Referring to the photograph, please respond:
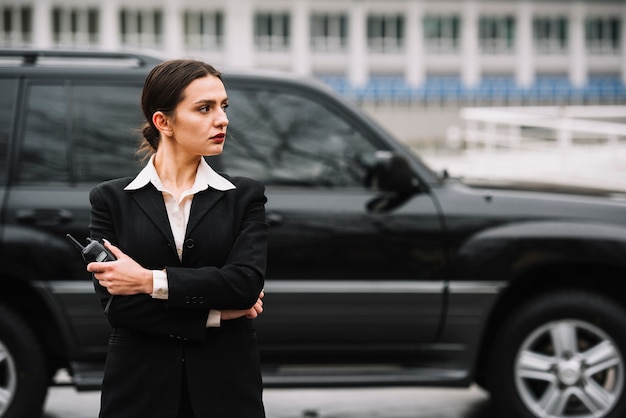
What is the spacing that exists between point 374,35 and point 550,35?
37.7ft

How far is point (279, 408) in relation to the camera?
6.51 metres

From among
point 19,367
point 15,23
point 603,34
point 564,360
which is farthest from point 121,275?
point 603,34

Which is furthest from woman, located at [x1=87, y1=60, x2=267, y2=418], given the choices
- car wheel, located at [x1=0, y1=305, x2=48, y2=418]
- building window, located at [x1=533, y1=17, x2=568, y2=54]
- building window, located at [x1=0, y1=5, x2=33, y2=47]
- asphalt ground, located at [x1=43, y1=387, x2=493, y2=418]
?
building window, located at [x1=533, y1=17, x2=568, y2=54]

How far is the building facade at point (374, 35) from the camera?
6241cm

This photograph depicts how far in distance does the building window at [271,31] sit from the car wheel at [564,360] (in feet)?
196

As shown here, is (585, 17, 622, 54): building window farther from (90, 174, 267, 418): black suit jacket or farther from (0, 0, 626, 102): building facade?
(90, 174, 267, 418): black suit jacket

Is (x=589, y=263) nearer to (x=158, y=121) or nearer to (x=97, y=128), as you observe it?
(x=97, y=128)

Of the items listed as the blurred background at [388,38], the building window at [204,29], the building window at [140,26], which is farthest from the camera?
the building window at [204,29]

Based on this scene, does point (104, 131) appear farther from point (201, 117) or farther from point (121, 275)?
point (121, 275)

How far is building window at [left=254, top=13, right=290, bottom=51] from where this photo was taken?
2530 inches

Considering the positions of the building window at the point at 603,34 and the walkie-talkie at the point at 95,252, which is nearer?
the walkie-talkie at the point at 95,252

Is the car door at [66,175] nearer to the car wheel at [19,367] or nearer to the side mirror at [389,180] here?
the car wheel at [19,367]

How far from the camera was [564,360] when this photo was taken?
18.2 feet

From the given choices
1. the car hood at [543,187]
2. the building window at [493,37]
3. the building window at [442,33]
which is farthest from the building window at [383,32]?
the car hood at [543,187]
